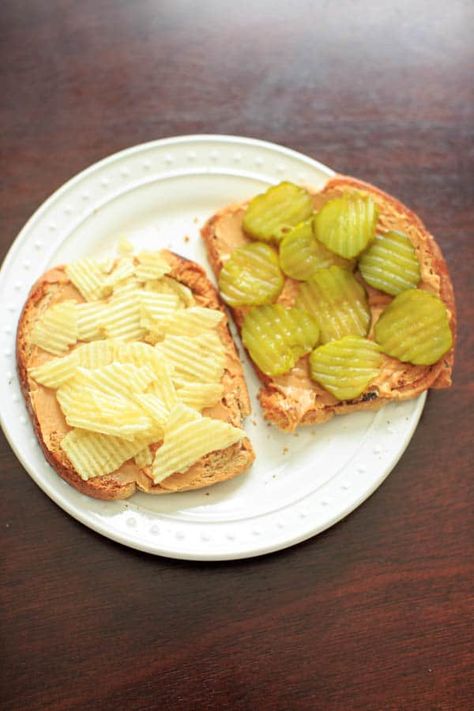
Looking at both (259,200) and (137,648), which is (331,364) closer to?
(259,200)

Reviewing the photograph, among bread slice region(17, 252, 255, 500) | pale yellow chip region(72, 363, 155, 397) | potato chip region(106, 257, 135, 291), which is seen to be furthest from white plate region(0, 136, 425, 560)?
pale yellow chip region(72, 363, 155, 397)

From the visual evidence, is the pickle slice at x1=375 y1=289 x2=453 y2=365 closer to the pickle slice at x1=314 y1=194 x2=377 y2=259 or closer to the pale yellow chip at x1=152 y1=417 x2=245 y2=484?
the pickle slice at x1=314 y1=194 x2=377 y2=259

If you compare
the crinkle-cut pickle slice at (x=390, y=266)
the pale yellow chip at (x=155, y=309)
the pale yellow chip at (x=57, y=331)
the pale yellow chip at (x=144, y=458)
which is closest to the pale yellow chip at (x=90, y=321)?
the pale yellow chip at (x=57, y=331)

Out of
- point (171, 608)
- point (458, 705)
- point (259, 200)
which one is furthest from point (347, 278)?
point (458, 705)

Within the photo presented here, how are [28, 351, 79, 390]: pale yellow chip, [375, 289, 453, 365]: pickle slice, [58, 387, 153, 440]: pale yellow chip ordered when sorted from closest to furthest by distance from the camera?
[58, 387, 153, 440]: pale yellow chip → [28, 351, 79, 390]: pale yellow chip → [375, 289, 453, 365]: pickle slice

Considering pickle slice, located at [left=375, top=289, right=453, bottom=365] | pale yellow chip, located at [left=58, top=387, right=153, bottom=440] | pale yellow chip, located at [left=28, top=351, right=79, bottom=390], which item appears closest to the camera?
pale yellow chip, located at [left=58, top=387, right=153, bottom=440]

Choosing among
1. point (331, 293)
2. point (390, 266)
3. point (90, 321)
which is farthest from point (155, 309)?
point (390, 266)
